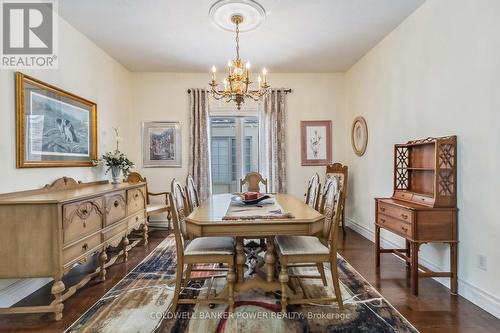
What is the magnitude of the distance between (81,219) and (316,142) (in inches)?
156

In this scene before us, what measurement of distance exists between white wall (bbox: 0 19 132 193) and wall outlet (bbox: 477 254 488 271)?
3993 millimetres

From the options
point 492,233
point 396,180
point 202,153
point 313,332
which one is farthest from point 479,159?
point 202,153

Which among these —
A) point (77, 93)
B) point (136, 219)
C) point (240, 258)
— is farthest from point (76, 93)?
point (240, 258)

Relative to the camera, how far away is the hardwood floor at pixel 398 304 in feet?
6.52

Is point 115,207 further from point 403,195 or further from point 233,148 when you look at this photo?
point 403,195

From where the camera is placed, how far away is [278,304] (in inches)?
88.1

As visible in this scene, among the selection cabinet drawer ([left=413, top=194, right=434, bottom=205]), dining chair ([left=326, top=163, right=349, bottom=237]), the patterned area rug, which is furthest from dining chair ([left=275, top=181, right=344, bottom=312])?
dining chair ([left=326, top=163, right=349, bottom=237])

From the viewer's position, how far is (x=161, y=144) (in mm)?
5000

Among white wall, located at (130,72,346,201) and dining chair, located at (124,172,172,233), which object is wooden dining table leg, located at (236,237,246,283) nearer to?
dining chair, located at (124,172,172,233)

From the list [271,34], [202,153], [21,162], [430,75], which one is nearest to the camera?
[21,162]

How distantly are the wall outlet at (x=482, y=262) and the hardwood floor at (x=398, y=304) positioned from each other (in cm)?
32

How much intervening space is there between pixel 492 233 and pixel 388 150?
1668 millimetres

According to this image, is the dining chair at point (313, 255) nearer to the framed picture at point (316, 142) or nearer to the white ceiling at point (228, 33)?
the white ceiling at point (228, 33)

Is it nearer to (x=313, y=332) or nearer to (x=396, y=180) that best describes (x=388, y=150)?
(x=396, y=180)
